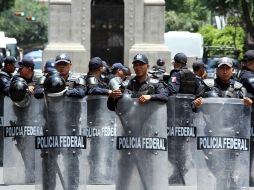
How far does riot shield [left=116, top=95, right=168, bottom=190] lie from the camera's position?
10883 millimetres

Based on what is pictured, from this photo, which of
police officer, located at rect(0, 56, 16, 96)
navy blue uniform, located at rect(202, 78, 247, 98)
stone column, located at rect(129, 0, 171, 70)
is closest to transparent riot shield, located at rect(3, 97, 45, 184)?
police officer, located at rect(0, 56, 16, 96)

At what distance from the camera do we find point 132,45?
36.6 m

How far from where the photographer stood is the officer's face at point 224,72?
1146cm

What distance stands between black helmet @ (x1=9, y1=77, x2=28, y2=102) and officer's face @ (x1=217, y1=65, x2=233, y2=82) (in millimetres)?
2704

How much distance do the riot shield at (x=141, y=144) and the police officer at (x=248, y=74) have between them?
2314mm

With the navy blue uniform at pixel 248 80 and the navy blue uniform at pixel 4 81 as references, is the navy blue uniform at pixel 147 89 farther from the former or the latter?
the navy blue uniform at pixel 4 81

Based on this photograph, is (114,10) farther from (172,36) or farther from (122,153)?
(122,153)

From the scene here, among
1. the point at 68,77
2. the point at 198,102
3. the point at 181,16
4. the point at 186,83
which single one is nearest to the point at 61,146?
the point at 68,77

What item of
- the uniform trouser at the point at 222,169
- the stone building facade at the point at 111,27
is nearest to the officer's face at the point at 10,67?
the uniform trouser at the point at 222,169

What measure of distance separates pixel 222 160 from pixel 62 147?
1.88 metres

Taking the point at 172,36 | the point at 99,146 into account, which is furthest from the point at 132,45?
the point at 99,146

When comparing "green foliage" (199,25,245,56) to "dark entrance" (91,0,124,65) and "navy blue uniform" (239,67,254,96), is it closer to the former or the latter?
"dark entrance" (91,0,124,65)

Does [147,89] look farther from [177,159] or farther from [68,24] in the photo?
[68,24]

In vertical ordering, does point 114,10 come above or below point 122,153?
above
